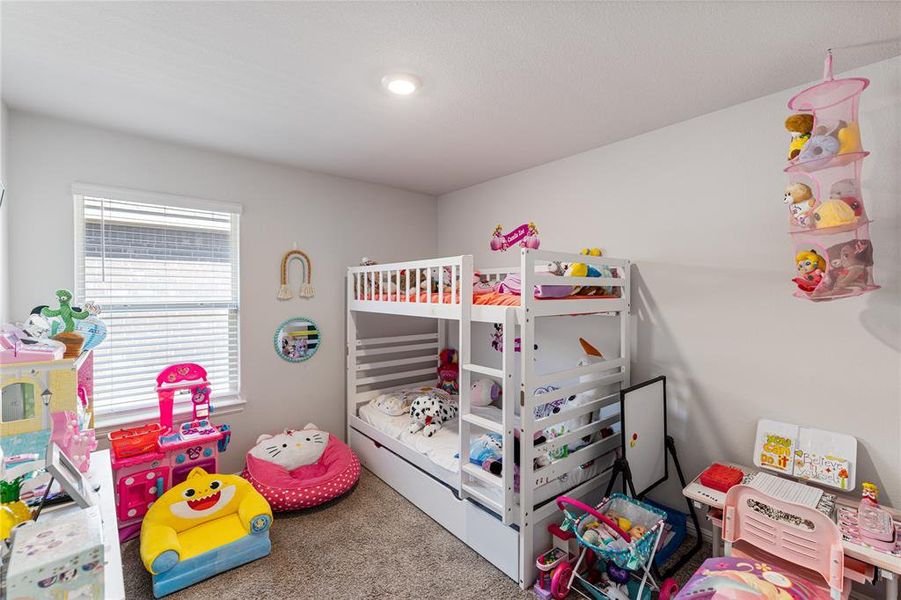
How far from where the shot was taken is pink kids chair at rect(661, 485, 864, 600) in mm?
1441

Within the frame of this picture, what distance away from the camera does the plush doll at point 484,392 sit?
336cm

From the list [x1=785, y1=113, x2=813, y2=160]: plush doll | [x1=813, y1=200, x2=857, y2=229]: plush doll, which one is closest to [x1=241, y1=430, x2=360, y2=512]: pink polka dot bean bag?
[x1=813, y1=200, x2=857, y2=229]: plush doll

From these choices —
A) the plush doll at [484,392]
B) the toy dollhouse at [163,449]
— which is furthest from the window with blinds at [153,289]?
the plush doll at [484,392]

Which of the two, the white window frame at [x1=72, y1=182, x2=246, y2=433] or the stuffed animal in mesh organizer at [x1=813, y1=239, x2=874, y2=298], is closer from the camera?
the stuffed animal in mesh organizer at [x1=813, y1=239, x2=874, y2=298]

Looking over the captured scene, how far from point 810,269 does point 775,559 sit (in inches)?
48.7

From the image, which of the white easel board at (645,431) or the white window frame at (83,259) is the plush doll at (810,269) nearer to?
the white easel board at (645,431)

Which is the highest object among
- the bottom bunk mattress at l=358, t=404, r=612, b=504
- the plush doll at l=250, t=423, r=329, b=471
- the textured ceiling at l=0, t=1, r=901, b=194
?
the textured ceiling at l=0, t=1, r=901, b=194

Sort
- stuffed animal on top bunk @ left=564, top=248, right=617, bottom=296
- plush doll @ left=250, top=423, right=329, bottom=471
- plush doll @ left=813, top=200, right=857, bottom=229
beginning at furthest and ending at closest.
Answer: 1. plush doll @ left=250, top=423, right=329, bottom=471
2. stuffed animal on top bunk @ left=564, top=248, right=617, bottom=296
3. plush doll @ left=813, top=200, right=857, bottom=229

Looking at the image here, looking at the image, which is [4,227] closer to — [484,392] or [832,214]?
[484,392]

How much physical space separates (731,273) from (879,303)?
0.59 meters

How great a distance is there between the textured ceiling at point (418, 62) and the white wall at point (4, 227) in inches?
5.4

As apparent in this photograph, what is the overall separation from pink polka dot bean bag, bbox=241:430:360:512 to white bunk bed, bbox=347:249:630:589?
11.6 inches

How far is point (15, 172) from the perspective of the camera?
7.65 feet

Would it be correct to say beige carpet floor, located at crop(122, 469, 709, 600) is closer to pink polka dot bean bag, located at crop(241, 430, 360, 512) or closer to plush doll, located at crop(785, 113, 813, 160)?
pink polka dot bean bag, located at crop(241, 430, 360, 512)
